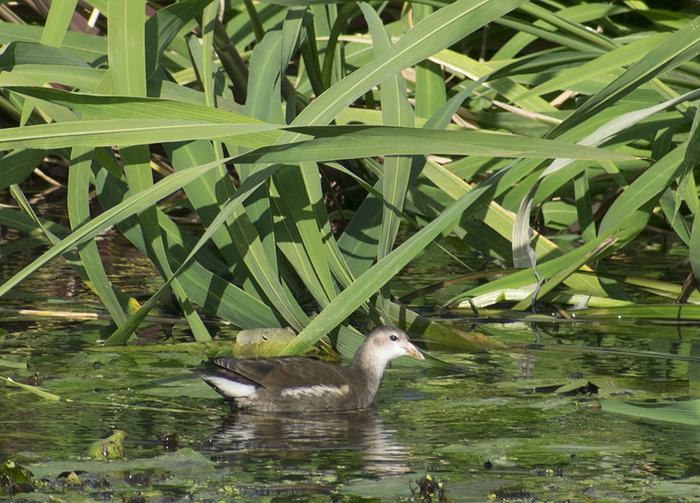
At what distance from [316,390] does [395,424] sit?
45 centimetres

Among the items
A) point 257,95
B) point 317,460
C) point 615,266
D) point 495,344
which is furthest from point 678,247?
point 317,460

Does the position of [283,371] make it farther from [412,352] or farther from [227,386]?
[412,352]

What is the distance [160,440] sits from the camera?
3621 millimetres

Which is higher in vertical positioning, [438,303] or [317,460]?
[438,303]

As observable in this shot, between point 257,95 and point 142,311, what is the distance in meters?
0.95

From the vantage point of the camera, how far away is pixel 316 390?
439 cm

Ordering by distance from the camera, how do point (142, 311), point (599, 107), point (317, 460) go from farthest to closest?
point (142, 311), point (599, 107), point (317, 460)

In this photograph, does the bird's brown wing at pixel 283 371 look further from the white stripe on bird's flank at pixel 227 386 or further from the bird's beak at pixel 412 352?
the bird's beak at pixel 412 352

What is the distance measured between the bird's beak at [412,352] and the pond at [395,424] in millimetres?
95

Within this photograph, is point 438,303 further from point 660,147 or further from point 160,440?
point 160,440

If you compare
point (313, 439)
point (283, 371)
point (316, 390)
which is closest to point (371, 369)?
point (316, 390)

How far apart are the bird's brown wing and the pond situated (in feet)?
0.45

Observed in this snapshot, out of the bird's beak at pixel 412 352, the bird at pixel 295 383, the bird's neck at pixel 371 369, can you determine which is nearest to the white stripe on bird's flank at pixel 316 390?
the bird at pixel 295 383

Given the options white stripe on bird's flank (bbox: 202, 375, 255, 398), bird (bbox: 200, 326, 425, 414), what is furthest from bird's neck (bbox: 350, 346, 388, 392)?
white stripe on bird's flank (bbox: 202, 375, 255, 398)
